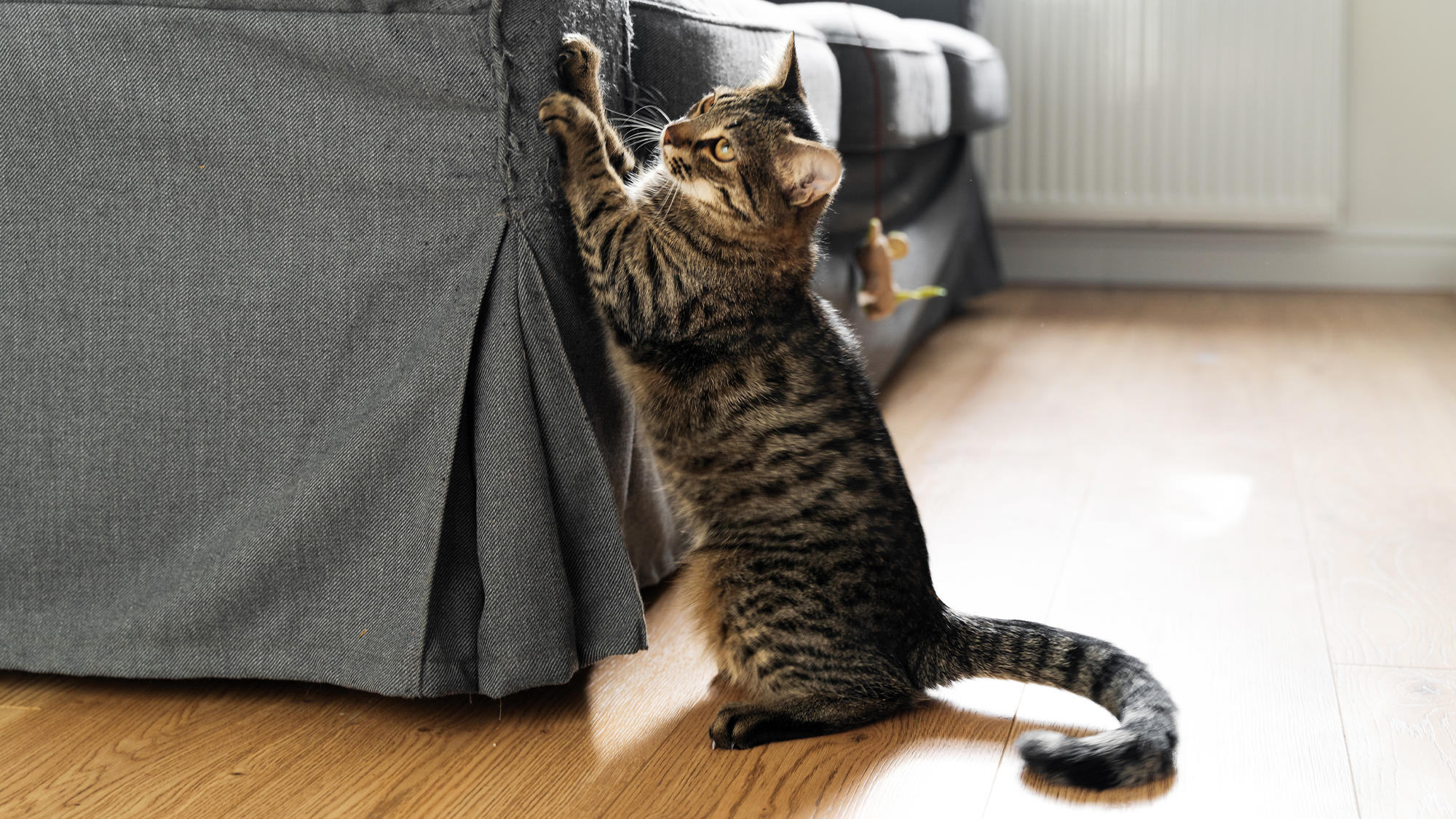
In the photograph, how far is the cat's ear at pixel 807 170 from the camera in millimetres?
1173

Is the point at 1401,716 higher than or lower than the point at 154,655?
lower

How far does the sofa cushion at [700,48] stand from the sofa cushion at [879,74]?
318 mm

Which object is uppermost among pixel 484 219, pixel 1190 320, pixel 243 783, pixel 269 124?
pixel 269 124

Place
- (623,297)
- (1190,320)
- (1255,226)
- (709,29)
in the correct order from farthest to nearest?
(1255,226), (1190,320), (709,29), (623,297)

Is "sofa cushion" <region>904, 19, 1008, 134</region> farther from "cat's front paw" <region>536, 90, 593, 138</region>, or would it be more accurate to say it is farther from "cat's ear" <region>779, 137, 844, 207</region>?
"cat's front paw" <region>536, 90, 593, 138</region>

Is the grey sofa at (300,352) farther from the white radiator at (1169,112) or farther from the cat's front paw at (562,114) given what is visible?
the white radiator at (1169,112)

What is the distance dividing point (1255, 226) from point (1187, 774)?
2.66 m

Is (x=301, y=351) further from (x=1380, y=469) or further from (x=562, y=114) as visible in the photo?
(x=1380, y=469)

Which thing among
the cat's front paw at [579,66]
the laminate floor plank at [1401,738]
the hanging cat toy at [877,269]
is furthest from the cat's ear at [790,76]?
the laminate floor plank at [1401,738]

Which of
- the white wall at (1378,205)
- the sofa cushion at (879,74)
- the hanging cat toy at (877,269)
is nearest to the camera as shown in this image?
the sofa cushion at (879,74)

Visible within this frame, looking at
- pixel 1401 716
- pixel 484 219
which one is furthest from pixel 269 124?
pixel 1401 716

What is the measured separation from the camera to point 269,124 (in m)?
1.11

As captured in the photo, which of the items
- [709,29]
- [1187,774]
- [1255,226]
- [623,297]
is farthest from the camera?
[1255,226]

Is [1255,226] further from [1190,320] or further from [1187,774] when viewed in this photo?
[1187,774]
